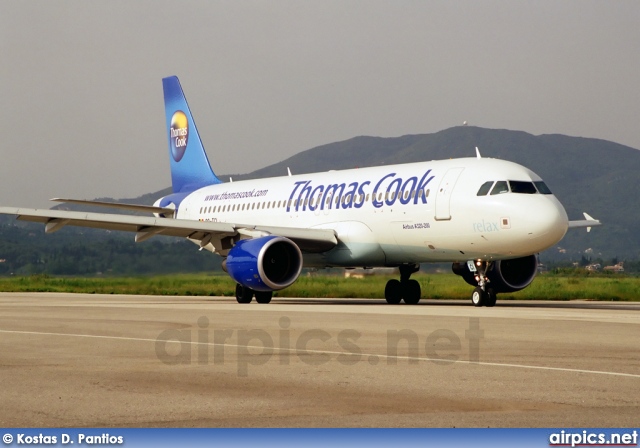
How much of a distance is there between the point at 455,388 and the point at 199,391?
2.18 m

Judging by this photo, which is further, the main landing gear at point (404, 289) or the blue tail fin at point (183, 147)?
the blue tail fin at point (183, 147)

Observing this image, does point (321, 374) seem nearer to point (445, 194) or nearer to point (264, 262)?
point (445, 194)

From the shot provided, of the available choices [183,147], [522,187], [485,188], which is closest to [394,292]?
[485,188]

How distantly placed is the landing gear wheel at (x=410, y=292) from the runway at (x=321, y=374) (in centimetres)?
1053

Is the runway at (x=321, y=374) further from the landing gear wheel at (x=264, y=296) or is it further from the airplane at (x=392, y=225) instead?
the landing gear wheel at (x=264, y=296)

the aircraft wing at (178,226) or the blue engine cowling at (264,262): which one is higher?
the aircraft wing at (178,226)

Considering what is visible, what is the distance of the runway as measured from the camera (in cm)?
773

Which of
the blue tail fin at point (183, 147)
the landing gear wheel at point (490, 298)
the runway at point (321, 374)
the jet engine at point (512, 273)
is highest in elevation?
the blue tail fin at point (183, 147)

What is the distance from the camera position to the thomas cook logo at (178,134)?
128 feet

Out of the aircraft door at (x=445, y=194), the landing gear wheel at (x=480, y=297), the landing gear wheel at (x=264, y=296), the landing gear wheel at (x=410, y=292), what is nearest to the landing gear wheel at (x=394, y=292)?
the landing gear wheel at (x=410, y=292)

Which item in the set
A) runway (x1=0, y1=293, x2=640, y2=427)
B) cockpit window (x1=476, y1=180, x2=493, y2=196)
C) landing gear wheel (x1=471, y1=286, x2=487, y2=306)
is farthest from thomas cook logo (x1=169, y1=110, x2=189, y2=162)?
runway (x1=0, y1=293, x2=640, y2=427)

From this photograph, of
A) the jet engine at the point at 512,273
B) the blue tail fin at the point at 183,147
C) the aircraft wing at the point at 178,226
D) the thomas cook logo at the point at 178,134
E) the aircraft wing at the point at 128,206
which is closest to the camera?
the jet engine at the point at 512,273

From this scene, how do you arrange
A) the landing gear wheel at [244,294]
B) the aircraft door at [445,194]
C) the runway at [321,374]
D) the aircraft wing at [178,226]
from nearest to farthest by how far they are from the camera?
the runway at [321,374] → the aircraft door at [445,194] → the aircraft wing at [178,226] → the landing gear wheel at [244,294]

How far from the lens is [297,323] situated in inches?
693
